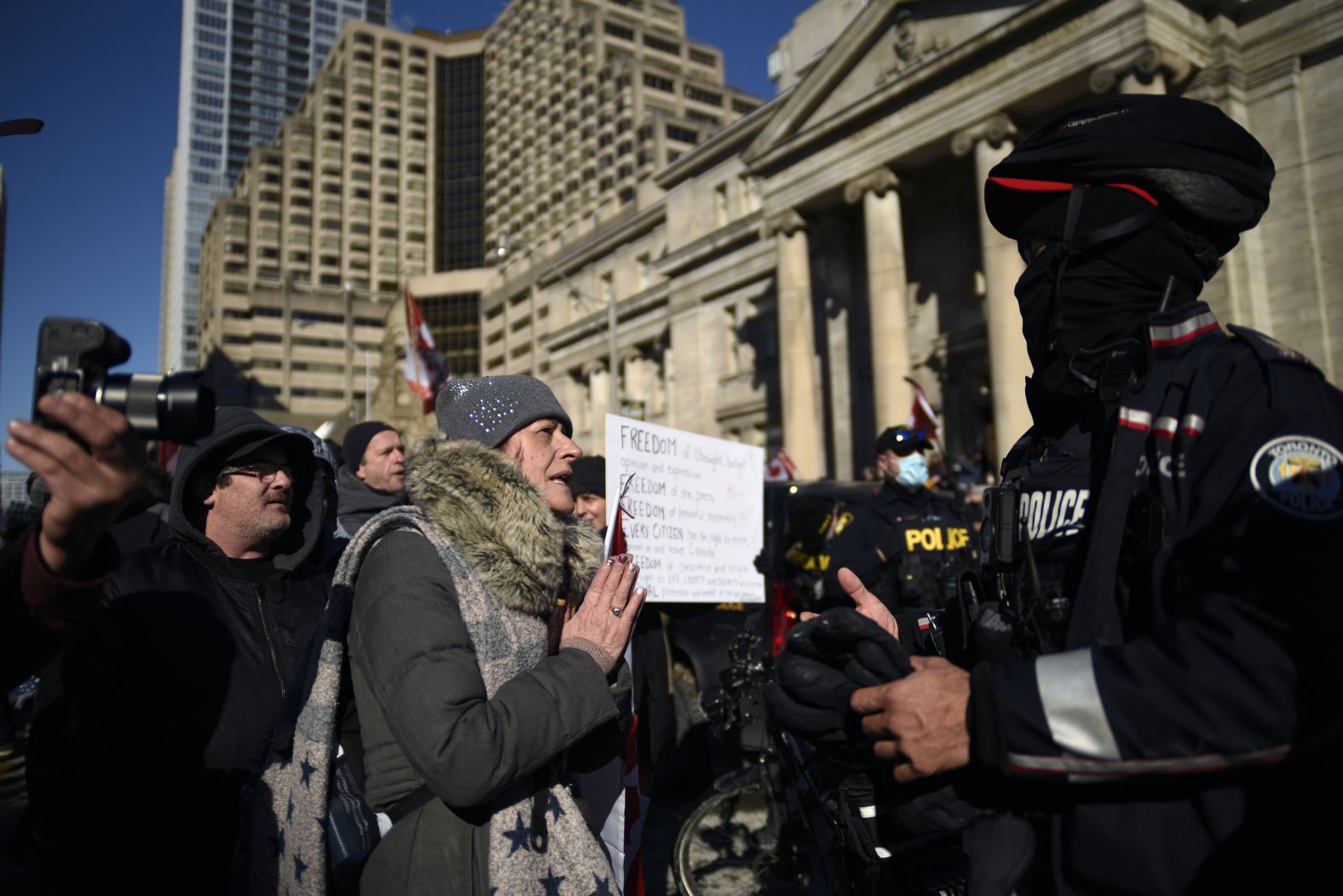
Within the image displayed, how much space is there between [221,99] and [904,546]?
17058 cm

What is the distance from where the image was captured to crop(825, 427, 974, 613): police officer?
6457 millimetres

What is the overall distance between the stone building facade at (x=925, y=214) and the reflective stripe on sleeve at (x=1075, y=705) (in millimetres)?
19346

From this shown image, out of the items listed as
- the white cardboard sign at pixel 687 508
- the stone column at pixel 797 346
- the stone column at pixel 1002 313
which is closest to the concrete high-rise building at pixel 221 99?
the stone column at pixel 797 346

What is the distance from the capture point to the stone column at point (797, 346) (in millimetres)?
26000

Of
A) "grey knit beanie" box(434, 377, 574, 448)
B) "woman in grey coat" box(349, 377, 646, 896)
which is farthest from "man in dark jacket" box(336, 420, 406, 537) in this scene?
"woman in grey coat" box(349, 377, 646, 896)

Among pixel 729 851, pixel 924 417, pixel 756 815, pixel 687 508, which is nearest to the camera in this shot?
pixel 687 508

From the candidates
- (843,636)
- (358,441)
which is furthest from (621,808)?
(358,441)

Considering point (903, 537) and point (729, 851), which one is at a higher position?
point (903, 537)

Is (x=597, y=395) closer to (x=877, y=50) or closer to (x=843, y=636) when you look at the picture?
(x=877, y=50)

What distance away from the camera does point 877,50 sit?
24203mm

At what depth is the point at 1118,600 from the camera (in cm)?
153

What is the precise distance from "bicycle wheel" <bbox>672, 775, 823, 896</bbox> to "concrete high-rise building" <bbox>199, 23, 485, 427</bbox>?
94081mm

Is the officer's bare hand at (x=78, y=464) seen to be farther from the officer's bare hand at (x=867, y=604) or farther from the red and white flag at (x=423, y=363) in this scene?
the red and white flag at (x=423, y=363)

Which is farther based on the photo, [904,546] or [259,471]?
[904,546]
